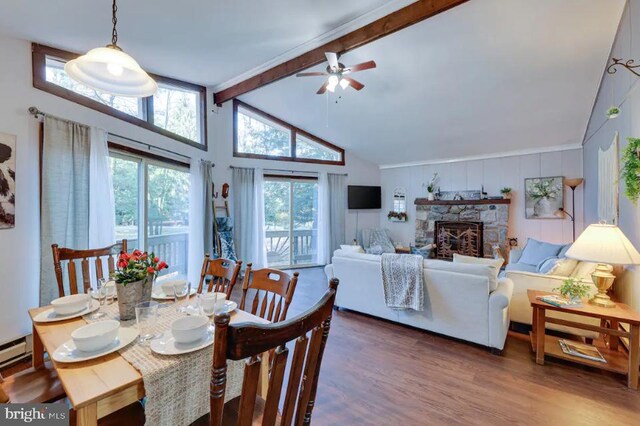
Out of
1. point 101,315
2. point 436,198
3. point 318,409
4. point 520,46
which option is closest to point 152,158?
point 101,315

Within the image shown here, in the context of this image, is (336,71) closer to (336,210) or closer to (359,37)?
(359,37)

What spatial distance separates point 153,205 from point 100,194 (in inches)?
42.5

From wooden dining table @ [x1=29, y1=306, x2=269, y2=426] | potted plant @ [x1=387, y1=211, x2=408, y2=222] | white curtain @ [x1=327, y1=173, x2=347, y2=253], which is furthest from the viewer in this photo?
potted plant @ [x1=387, y1=211, x2=408, y2=222]

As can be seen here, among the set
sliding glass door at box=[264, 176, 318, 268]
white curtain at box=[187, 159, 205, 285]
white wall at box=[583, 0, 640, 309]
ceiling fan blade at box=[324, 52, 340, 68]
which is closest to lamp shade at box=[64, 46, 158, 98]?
ceiling fan blade at box=[324, 52, 340, 68]

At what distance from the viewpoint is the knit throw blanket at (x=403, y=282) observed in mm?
2846

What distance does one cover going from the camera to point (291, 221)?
6309mm

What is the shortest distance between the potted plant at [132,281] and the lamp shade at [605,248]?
3.04 m

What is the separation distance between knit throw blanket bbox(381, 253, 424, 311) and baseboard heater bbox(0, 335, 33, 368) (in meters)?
3.30

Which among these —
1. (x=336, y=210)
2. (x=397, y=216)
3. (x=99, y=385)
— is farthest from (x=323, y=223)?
(x=99, y=385)

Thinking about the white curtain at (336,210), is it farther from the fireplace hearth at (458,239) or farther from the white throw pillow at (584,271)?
the white throw pillow at (584,271)

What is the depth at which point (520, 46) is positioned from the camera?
3.20 metres

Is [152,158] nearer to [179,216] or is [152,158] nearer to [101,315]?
[179,216]

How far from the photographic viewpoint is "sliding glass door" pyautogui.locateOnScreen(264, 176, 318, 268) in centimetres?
612

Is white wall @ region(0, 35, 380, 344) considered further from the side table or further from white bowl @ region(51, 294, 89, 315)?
the side table
